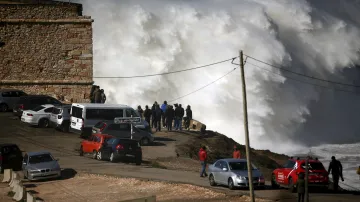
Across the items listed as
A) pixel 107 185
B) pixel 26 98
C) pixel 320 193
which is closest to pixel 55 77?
pixel 26 98

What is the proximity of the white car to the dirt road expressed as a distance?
380 millimetres

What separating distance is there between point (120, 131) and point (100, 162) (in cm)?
336

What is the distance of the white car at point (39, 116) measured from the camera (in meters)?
41.8

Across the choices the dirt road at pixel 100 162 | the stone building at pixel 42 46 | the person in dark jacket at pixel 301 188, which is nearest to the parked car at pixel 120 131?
the dirt road at pixel 100 162

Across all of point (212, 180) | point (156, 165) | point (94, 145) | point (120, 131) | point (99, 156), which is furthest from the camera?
point (120, 131)

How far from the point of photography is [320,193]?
28.1 m

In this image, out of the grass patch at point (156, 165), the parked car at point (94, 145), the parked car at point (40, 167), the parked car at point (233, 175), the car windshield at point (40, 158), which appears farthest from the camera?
the parked car at point (94, 145)

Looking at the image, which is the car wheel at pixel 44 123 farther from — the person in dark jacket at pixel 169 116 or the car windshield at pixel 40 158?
the car windshield at pixel 40 158

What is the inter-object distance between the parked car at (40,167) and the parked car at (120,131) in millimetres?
4971

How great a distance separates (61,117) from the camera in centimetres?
4106

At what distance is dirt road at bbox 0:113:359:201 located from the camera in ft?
90.5

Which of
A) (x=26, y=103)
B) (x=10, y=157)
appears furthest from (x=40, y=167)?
(x=26, y=103)

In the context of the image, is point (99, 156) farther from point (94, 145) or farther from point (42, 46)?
point (42, 46)

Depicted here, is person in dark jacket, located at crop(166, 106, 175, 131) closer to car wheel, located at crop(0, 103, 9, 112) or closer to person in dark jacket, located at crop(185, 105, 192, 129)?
person in dark jacket, located at crop(185, 105, 192, 129)
